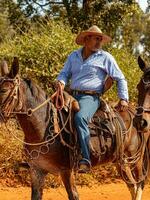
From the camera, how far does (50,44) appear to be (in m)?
12.8

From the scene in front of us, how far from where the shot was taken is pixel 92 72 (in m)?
7.50

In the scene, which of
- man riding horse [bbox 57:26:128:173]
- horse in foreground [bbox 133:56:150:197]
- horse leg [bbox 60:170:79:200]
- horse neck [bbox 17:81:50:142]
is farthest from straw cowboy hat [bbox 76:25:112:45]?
horse leg [bbox 60:170:79:200]

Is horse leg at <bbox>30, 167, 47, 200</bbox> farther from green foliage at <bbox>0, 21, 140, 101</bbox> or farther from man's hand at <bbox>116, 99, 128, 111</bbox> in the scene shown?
green foliage at <bbox>0, 21, 140, 101</bbox>

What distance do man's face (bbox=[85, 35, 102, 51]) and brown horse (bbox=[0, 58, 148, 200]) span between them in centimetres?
103

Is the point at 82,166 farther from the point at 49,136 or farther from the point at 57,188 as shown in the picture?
the point at 57,188

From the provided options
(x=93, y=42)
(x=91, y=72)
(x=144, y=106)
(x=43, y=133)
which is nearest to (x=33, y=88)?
(x=43, y=133)

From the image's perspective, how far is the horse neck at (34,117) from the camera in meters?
6.90

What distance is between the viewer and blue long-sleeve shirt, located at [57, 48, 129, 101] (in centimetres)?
751

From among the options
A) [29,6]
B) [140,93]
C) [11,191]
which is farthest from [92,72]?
[29,6]

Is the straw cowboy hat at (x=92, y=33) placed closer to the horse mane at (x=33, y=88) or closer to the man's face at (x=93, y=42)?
the man's face at (x=93, y=42)

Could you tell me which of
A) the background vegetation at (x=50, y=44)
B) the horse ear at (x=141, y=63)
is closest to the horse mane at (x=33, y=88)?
the horse ear at (x=141, y=63)

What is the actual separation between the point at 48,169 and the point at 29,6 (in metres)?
14.1

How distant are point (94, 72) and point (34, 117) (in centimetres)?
120

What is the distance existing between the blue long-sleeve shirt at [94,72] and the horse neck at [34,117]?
2.19 feet
